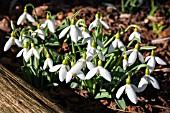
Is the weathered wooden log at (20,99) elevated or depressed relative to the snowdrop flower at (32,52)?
depressed

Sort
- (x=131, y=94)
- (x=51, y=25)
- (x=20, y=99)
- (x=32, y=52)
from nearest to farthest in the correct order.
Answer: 1. (x=20, y=99)
2. (x=131, y=94)
3. (x=32, y=52)
4. (x=51, y=25)

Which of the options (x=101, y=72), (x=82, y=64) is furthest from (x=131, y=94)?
(x=82, y=64)

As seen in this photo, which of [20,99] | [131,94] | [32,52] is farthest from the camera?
[32,52]

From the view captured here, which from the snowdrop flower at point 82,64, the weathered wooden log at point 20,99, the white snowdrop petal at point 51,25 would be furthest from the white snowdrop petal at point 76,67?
the white snowdrop petal at point 51,25

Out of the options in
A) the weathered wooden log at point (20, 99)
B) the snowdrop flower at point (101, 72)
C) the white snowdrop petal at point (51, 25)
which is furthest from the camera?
the white snowdrop petal at point (51, 25)

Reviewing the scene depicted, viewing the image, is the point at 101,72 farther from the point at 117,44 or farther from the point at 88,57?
the point at 117,44

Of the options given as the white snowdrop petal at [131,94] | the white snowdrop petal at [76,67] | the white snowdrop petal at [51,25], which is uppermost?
the white snowdrop petal at [51,25]

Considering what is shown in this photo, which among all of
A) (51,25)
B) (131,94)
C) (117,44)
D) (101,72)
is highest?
(51,25)

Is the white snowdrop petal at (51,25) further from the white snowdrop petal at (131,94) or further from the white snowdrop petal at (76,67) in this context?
the white snowdrop petal at (131,94)

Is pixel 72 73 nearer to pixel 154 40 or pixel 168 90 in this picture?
pixel 168 90
